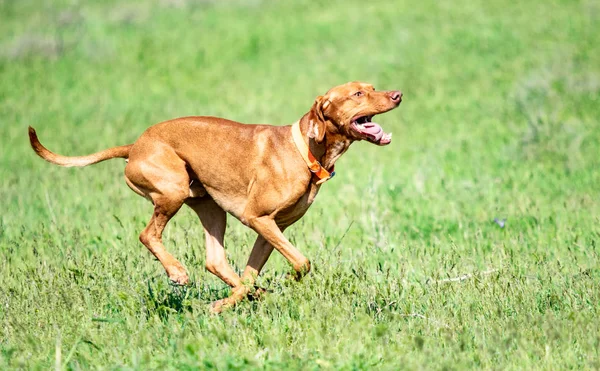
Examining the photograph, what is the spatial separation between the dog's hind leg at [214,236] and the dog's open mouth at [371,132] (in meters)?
1.37

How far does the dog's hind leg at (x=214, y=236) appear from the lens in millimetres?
6457

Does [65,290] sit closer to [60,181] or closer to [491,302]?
[491,302]

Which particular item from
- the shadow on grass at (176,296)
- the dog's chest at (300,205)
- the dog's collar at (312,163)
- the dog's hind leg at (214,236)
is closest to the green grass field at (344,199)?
the shadow on grass at (176,296)

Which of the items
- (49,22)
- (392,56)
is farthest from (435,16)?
(49,22)

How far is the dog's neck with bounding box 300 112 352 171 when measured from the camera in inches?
244

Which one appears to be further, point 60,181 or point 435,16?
point 435,16

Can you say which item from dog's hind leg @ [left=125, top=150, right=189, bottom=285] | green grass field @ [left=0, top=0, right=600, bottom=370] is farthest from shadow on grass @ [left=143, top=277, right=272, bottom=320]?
dog's hind leg @ [left=125, top=150, right=189, bottom=285]

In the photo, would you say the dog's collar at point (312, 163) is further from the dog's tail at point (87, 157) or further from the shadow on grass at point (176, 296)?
the dog's tail at point (87, 157)

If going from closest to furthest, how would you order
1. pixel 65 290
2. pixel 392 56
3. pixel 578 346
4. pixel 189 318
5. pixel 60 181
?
pixel 578 346 → pixel 189 318 → pixel 65 290 → pixel 60 181 → pixel 392 56

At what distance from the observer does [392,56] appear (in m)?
16.3

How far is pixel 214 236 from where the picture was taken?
672 cm

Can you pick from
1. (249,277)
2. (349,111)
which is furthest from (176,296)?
(349,111)

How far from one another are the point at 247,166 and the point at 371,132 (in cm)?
94

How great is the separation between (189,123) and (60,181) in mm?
4021
